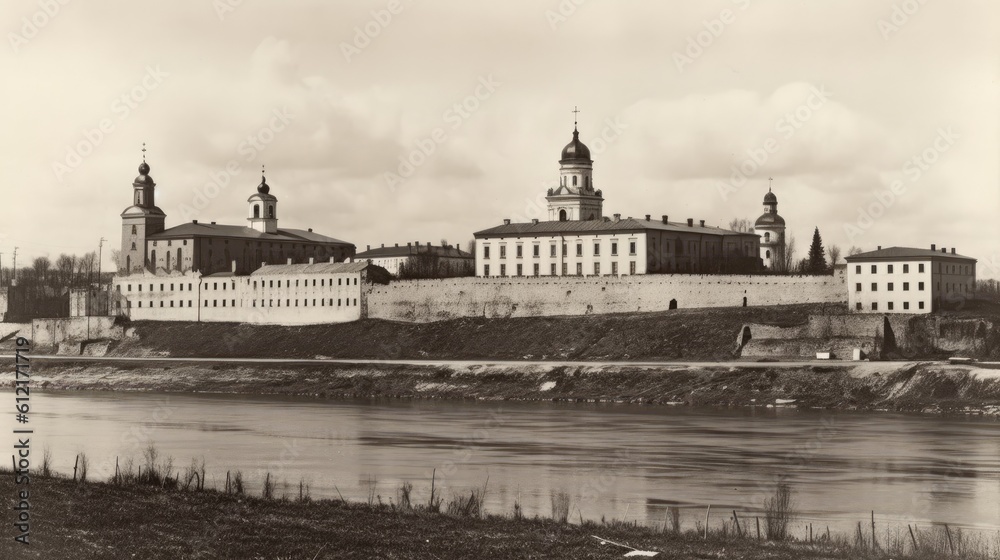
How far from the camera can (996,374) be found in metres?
50.6

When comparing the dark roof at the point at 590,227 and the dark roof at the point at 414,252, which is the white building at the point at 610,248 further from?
the dark roof at the point at 414,252

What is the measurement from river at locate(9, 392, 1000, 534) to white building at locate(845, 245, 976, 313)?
1945 centimetres

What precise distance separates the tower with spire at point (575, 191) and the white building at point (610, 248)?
1.64 ft

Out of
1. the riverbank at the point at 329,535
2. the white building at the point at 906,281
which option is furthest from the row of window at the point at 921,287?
the riverbank at the point at 329,535

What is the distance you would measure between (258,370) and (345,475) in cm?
4103

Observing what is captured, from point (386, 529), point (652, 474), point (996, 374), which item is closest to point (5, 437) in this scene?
point (652, 474)

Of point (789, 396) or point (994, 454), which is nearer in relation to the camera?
point (994, 454)

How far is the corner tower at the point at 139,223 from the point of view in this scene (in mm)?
105500

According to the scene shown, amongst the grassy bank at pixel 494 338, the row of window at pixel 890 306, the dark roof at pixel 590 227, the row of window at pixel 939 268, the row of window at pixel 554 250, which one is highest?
the dark roof at pixel 590 227

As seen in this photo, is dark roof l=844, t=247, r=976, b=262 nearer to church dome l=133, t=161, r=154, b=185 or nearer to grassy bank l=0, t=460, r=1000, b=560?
grassy bank l=0, t=460, r=1000, b=560

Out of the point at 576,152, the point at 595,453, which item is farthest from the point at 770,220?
the point at 595,453

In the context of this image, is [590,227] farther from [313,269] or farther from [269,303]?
[269,303]

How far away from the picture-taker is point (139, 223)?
10569 cm

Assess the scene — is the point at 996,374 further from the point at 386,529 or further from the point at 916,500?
the point at 386,529
